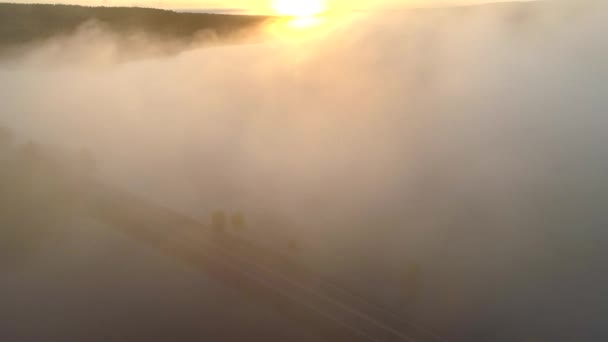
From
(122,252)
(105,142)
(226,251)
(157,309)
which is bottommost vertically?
(157,309)

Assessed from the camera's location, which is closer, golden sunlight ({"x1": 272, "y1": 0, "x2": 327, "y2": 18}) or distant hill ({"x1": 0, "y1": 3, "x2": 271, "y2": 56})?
distant hill ({"x1": 0, "y1": 3, "x2": 271, "y2": 56})

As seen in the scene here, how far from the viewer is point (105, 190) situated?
366 centimetres

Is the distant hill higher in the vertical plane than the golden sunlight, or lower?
lower

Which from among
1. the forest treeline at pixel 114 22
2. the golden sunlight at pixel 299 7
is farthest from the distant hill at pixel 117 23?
the golden sunlight at pixel 299 7

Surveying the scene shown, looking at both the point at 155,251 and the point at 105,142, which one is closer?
the point at 155,251

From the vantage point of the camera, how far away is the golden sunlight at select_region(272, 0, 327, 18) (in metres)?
10.2

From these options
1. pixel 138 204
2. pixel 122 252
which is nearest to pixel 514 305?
pixel 122 252

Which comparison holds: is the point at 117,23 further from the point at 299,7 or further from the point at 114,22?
the point at 299,7

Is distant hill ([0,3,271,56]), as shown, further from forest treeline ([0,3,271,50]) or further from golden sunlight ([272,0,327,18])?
golden sunlight ([272,0,327,18])

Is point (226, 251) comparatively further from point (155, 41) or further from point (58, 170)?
point (155, 41)

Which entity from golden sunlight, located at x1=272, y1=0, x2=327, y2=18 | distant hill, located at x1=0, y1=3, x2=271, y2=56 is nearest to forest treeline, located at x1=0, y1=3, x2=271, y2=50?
distant hill, located at x1=0, y1=3, x2=271, y2=56

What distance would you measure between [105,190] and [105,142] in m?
1.05

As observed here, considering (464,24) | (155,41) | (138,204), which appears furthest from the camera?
(155,41)

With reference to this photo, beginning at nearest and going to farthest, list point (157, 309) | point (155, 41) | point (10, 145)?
point (157, 309) → point (10, 145) → point (155, 41)
